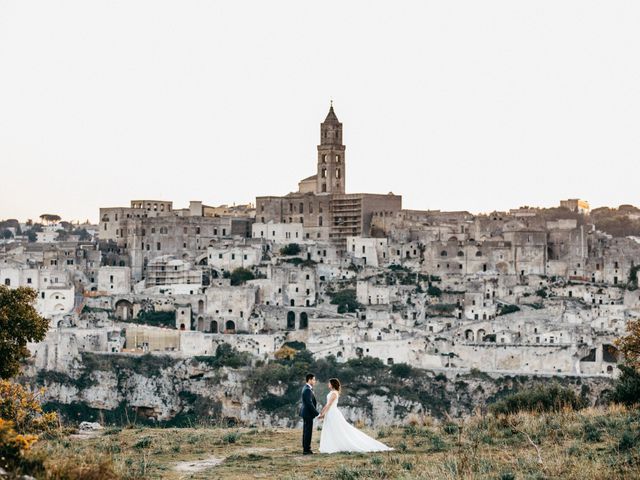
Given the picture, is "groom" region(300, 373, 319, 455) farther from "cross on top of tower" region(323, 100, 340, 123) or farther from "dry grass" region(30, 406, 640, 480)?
"cross on top of tower" region(323, 100, 340, 123)

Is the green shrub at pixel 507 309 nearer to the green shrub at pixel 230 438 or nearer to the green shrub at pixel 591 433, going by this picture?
the green shrub at pixel 230 438

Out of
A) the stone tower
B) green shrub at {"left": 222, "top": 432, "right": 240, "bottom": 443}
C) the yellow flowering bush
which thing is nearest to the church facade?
the stone tower

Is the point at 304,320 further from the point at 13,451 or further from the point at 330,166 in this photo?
the point at 13,451

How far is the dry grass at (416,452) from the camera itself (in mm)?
9125

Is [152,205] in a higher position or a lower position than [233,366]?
higher

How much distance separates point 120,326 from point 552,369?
18.4m

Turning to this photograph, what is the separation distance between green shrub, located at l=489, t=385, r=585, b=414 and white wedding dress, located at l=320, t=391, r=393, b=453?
11.9 ft

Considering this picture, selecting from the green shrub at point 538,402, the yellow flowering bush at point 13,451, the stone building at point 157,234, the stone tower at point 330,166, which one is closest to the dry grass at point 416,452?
the yellow flowering bush at point 13,451

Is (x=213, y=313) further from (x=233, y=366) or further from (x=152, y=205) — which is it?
(x=152, y=205)

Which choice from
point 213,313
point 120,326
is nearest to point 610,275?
point 213,313

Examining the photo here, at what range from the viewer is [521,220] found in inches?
2405

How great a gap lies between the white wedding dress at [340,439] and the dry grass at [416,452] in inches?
9.0

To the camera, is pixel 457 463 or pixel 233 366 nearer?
pixel 457 463

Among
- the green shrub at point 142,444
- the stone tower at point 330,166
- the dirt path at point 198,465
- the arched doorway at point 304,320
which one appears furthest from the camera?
the stone tower at point 330,166
